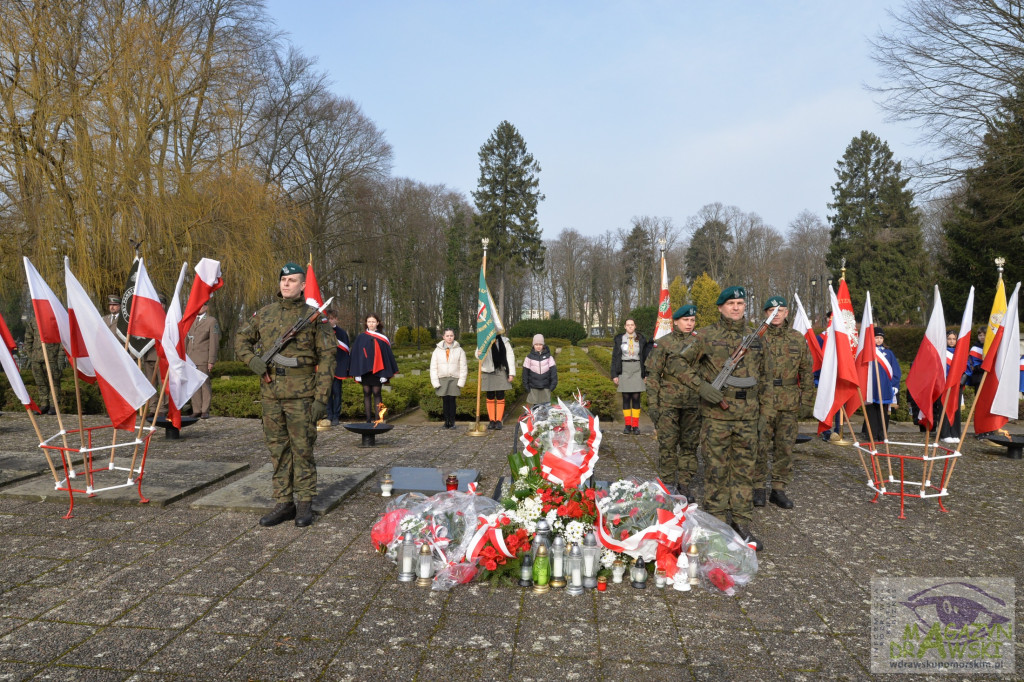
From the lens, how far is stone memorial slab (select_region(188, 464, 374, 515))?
18.8 ft

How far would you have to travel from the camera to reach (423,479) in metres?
6.64

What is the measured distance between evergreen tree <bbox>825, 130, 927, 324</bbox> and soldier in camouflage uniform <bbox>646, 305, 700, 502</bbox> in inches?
1542

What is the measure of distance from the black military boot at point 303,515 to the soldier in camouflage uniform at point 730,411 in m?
3.42

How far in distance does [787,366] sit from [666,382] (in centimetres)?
124

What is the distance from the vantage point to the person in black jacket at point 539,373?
9.93 meters

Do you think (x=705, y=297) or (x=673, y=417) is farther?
(x=705, y=297)

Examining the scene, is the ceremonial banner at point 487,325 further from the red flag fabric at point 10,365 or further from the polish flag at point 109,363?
the red flag fabric at point 10,365

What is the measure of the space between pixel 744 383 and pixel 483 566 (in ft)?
8.16

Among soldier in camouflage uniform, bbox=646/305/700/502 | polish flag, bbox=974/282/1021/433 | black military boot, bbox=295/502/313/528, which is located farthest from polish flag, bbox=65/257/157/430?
polish flag, bbox=974/282/1021/433

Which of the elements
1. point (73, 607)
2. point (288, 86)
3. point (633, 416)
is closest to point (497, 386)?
point (633, 416)

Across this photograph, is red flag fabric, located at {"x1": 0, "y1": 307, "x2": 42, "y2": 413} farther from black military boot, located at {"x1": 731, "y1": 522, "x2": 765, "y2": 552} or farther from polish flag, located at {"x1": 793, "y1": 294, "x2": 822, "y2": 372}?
polish flag, located at {"x1": 793, "y1": 294, "x2": 822, "y2": 372}

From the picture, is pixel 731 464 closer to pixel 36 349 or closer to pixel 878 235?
pixel 36 349

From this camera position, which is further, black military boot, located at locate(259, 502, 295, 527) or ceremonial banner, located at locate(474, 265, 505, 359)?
ceremonial banner, located at locate(474, 265, 505, 359)

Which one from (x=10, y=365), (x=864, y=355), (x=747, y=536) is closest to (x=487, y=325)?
(x=864, y=355)
